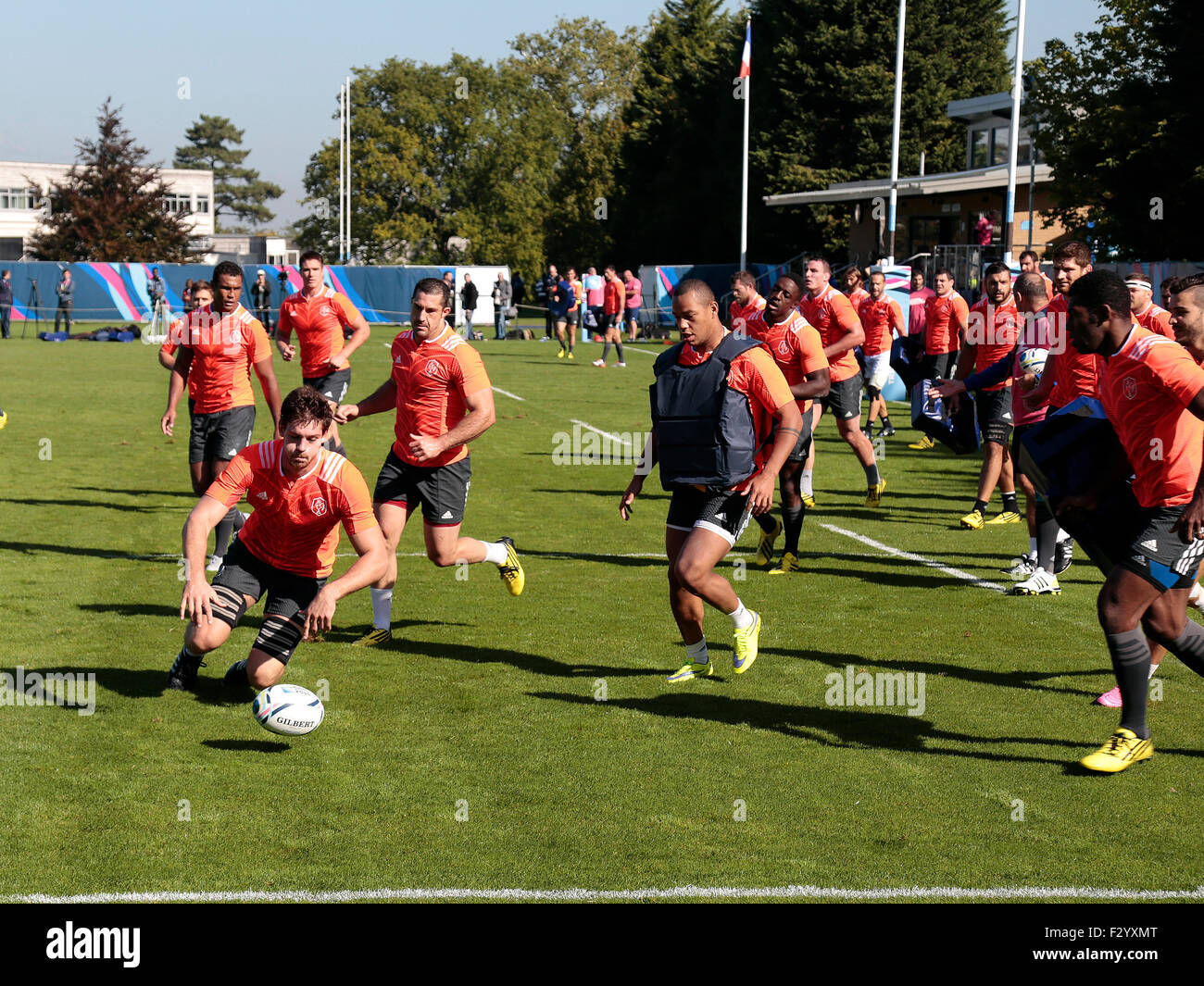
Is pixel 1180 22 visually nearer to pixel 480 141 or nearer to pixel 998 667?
pixel 998 667

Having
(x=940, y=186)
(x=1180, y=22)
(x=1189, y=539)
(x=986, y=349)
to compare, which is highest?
(x=1180, y=22)

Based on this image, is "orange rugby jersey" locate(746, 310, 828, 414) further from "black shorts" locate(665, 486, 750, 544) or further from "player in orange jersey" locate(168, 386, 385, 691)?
"player in orange jersey" locate(168, 386, 385, 691)

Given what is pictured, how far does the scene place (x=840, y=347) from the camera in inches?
491

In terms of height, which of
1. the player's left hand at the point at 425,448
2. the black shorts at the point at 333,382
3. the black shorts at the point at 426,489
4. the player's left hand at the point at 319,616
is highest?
the black shorts at the point at 333,382

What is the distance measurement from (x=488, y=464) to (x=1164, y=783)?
11.4 m

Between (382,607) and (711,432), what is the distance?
104 inches

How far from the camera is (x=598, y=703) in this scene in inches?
285

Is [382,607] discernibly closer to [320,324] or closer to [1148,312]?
[320,324]

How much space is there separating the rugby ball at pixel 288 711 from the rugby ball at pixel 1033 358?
627 centimetres

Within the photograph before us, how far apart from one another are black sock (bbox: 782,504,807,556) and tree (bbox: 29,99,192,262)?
199 feet

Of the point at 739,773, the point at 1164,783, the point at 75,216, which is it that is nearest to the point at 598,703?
the point at 739,773

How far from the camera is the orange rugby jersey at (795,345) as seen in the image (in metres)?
10.5

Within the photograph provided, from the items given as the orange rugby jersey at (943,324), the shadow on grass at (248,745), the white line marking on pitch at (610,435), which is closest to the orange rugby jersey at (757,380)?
the shadow on grass at (248,745)

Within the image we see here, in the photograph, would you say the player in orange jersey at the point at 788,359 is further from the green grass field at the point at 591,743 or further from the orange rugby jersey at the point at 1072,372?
the orange rugby jersey at the point at 1072,372
